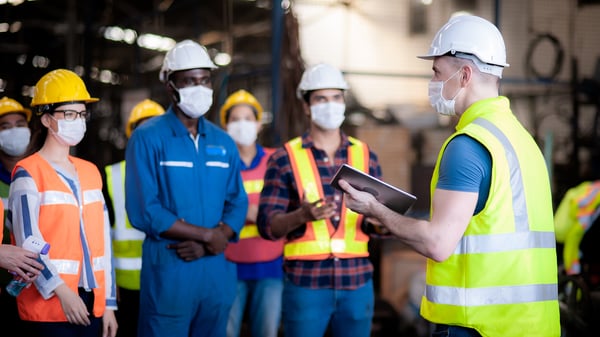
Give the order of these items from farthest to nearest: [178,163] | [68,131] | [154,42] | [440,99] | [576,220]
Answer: [154,42]
[576,220]
[178,163]
[68,131]
[440,99]

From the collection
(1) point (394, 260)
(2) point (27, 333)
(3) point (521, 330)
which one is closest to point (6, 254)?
(2) point (27, 333)

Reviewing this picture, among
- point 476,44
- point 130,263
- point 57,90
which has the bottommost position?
point 130,263

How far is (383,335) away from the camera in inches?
237

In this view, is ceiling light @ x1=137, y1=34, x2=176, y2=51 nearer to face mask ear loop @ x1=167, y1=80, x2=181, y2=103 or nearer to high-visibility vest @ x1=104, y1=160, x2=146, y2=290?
high-visibility vest @ x1=104, y1=160, x2=146, y2=290

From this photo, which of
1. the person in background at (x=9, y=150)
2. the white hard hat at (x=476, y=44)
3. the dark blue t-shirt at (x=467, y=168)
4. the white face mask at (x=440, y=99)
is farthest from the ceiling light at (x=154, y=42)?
the dark blue t-shirt at (x=467, y=168)

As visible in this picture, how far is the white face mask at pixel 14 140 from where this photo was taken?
4.16 meters

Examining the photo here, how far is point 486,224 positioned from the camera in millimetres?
2359

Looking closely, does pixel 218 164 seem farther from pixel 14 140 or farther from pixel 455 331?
pixel 455 331

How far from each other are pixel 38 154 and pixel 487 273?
2.14 metres

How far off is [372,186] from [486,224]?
65 cm

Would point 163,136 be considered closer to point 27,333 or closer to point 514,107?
point 27,333

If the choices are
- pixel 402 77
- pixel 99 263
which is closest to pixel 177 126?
pixel 99 263

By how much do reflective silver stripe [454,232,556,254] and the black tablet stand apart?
47 centimetres

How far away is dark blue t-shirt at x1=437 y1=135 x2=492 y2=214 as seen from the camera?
7.60 ft
